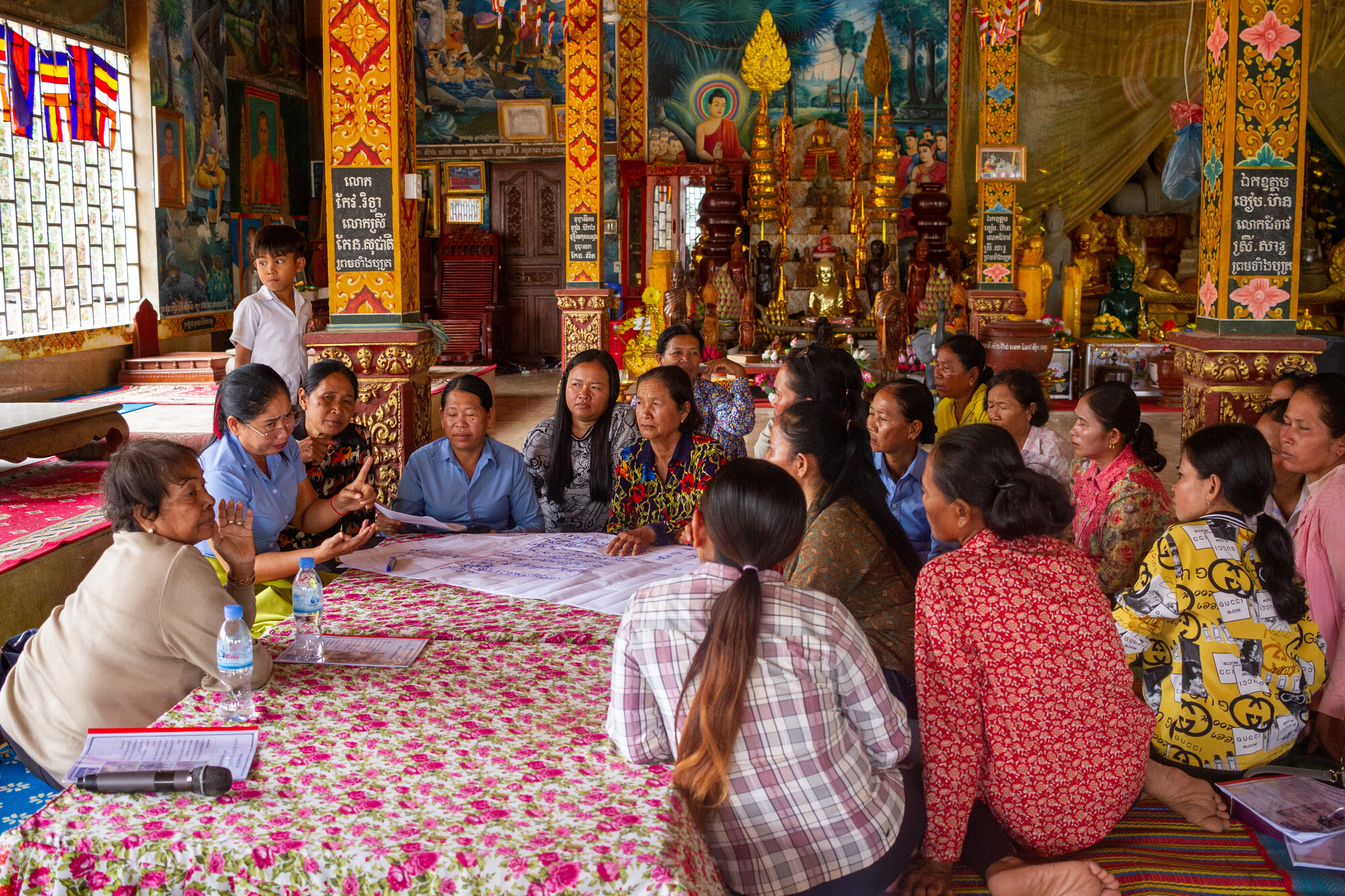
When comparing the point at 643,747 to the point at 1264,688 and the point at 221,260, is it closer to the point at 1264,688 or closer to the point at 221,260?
the point at 1264,688

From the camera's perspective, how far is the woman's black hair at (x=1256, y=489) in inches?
99.3

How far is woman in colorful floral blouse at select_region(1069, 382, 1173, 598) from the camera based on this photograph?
3.46 meters

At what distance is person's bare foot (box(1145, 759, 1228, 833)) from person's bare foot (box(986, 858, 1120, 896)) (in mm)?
392

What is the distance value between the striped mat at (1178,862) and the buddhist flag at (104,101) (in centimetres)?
1000

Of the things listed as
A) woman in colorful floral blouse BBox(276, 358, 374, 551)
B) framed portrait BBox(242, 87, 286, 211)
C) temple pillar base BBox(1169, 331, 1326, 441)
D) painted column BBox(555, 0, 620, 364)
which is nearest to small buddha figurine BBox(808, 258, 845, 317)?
painted column BBox(555, 0, 620, 364)

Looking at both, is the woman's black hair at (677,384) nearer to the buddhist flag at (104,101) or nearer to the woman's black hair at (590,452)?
the woman's black hair at (590,452)

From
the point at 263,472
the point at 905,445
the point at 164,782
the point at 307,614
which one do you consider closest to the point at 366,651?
the point at 307,614

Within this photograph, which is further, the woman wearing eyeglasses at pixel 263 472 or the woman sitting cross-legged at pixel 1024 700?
the woman wearing eyeglasses at pixel 263 472

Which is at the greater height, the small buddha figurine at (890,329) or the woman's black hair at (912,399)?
the small buddha figurine at (890,329)

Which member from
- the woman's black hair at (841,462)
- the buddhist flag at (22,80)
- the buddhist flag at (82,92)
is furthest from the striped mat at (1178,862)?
the buddhist flag at (82,92)

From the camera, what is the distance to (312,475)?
146 inches

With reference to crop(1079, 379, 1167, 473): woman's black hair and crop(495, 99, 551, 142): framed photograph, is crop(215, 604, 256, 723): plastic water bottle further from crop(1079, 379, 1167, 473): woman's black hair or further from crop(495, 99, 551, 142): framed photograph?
crop(495, 99, 551, 142): framed photograph

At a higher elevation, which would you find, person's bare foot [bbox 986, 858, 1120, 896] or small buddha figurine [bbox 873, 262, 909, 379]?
small buddha figurine [bbox 873, 262, 909, 379]

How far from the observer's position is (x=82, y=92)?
9289 mm
